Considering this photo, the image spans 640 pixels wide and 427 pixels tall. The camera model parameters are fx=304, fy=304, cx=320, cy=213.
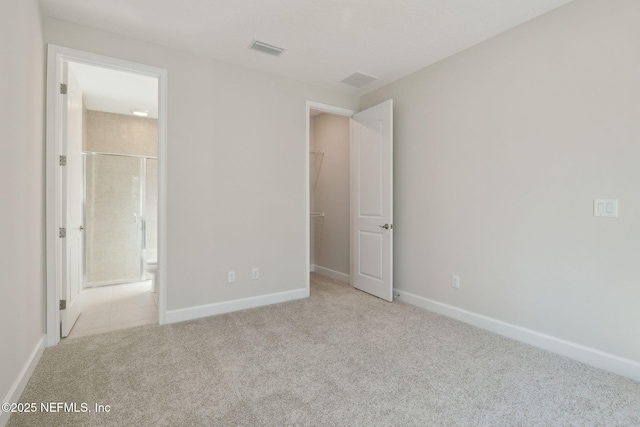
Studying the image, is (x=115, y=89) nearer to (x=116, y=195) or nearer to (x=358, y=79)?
(x=116, y=195)

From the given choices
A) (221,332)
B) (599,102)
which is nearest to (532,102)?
(599,102)

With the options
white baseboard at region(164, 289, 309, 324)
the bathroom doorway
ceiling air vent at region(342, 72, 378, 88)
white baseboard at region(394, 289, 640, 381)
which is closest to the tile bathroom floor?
the bathroom doorway

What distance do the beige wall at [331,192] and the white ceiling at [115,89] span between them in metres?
2.41

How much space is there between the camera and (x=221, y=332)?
8.69 ft

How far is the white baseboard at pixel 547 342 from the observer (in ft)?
6.53

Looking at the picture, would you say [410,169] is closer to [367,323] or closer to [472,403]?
[367,323]

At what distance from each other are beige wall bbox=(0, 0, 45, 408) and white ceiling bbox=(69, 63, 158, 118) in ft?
3.28

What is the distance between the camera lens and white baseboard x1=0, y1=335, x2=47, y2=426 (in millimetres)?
1529

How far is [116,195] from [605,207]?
18.3ft

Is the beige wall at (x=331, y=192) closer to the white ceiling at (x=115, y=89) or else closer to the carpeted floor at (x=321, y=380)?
the carpeted floor at (x=321, y=380)

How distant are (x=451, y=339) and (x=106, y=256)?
4.64m

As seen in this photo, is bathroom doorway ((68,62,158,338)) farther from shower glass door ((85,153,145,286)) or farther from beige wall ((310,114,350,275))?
beige wall ((310,114,350,275))

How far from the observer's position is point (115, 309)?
3.31 metres

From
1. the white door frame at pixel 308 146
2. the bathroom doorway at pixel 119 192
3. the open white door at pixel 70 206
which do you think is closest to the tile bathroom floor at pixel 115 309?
the bathroom doorway at pixel 119 192
